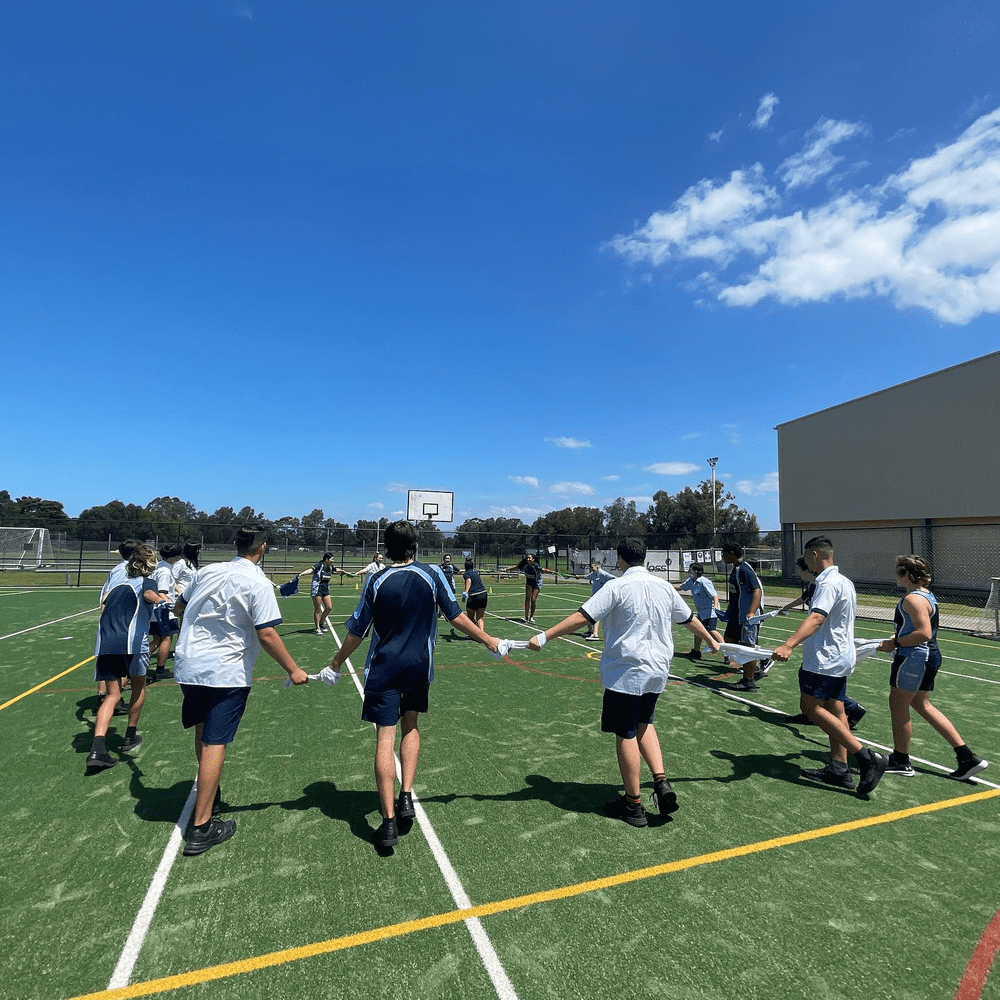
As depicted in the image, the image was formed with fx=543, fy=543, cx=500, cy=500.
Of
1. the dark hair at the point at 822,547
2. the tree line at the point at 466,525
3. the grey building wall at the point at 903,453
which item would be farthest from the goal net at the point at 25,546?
the grey building wall at the point at 903,453

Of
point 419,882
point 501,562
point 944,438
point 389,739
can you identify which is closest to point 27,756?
point 389,739

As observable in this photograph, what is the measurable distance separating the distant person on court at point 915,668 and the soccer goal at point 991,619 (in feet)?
37.7

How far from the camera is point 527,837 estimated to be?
3.73 metres

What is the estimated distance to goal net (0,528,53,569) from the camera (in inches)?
1268

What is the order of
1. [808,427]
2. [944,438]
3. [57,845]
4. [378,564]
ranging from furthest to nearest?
[808,427] → [944,438] → [378,564] → [57,845]

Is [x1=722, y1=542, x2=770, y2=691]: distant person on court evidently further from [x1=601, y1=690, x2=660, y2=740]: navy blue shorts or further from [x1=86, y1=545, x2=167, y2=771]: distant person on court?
[x1=86, y1=545, x2=167, y2=771]: distant person on court

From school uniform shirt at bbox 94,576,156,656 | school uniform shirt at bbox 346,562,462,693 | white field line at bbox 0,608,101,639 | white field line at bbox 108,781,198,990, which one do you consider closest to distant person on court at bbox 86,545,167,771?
school uniform shirt at bbox 94,576,156,656

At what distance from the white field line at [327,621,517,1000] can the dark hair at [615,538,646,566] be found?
92.7 inches

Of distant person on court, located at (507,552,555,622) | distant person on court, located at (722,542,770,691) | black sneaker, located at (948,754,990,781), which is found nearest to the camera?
black sneaker, located at (948,754,990,781)

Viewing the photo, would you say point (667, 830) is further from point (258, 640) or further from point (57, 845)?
point (57, 845)

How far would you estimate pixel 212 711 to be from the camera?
3561 mm

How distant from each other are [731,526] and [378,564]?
6367 cm

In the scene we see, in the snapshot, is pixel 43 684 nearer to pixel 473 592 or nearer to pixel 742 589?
pixel 473 592

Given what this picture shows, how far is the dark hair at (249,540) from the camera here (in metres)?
3.92
